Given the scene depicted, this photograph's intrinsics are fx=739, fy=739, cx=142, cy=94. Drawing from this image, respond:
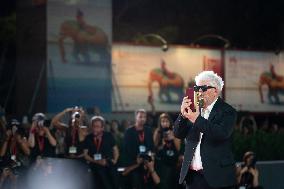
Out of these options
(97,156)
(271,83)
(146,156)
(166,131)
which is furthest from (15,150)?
(271,83)

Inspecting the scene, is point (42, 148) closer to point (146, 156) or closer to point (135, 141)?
point (135, 141)

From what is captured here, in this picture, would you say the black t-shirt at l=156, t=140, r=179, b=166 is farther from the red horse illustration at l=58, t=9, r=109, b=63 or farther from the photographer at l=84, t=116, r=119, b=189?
the red horse illustration at l=58, t=9, r=109, b=63

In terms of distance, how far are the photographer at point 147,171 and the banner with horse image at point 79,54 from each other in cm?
853

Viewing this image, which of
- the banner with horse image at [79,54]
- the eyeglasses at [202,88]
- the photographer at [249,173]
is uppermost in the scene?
the banner with horse image at [79,54]

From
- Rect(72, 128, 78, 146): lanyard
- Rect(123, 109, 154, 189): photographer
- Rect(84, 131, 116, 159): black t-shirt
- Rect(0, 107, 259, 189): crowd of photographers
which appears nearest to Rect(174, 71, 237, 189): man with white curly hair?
Rect(0, 107, 259, 189): crowd of photographers

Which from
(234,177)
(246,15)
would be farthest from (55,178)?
(246,15)

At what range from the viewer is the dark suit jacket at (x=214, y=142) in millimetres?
6452

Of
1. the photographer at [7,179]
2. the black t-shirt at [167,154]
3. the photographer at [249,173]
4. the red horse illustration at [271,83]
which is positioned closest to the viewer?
the photographer at [7,179]

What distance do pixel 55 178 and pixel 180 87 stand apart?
13.2 meters

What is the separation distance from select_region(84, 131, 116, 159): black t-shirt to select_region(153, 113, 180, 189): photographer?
1158mm

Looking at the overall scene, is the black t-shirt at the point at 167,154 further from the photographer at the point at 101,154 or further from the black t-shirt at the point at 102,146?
the black t-shirt at the point at 102,146

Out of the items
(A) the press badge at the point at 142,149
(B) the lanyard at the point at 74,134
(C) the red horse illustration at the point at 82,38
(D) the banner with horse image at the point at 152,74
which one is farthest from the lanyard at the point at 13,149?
(D) the banner with horse image at the point at 152,74

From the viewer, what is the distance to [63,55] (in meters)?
21.5

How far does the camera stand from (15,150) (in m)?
12.1
